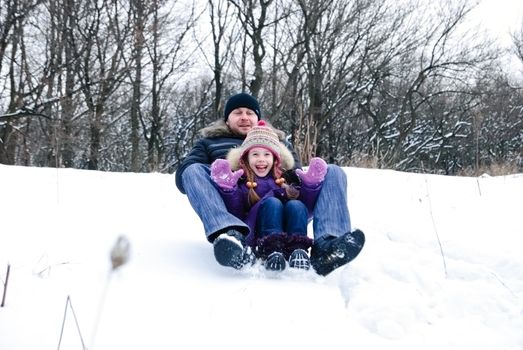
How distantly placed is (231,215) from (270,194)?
0.86 feet

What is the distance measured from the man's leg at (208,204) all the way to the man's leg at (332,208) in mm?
263

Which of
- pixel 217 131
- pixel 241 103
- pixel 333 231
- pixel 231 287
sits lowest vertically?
pixel 231 287

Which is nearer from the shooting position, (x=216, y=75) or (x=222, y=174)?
(x=222, y=174)

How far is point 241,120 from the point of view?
235 cm

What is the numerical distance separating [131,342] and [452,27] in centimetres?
1337

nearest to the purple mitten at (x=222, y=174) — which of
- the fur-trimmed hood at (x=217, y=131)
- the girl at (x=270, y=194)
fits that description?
the girl at (x=270, y=194)

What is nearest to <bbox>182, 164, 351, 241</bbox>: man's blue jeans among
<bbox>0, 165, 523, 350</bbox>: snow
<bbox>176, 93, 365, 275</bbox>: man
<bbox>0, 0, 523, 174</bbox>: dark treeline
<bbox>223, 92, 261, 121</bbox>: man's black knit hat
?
<bbox>176, 93, 365, 275</bbox>: man

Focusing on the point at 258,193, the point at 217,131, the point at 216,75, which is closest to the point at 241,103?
the point at 217,131

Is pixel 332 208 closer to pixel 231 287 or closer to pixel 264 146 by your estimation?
pixel 264 146

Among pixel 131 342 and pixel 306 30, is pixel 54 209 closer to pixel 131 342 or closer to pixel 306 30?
pixel 131 342

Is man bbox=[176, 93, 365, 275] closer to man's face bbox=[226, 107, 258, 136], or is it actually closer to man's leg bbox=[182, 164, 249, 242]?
man's leg bbox=[182, 164, 249, 242]

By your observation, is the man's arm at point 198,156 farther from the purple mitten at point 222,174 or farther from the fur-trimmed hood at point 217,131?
the purple mitten at point 222,174

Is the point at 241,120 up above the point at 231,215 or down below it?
above

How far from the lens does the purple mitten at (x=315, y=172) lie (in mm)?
1711
